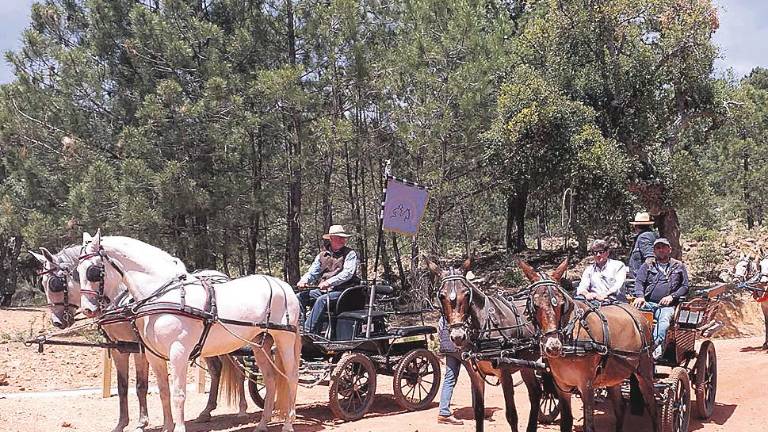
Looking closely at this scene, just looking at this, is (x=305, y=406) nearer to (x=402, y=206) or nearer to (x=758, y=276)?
(x=402, y=206)

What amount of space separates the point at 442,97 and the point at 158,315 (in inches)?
429

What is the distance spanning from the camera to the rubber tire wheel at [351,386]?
359 inches

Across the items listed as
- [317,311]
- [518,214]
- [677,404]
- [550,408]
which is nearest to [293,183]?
[317,311]

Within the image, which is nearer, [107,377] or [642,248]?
[642,248]

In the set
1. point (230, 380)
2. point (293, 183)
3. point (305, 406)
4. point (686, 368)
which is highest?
point (293, 183)

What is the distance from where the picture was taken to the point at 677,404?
302 inches

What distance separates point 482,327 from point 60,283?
14.6 ft

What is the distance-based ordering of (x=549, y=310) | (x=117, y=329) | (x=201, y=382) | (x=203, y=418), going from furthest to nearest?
1. (x=201, y=382)
2. (x=203, y=418)
3. (x=117, y=329)
4. (x=549, y=310)

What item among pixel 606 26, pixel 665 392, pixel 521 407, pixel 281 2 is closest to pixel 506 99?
pixel 606 26

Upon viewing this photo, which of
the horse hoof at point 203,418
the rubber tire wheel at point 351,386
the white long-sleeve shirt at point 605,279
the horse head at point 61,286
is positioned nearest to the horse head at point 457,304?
the white long-sleeve shirt at point 605,279

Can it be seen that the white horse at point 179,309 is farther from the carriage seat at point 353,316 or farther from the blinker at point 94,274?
the carriage seat at point 353,316

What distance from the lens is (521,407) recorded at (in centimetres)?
988

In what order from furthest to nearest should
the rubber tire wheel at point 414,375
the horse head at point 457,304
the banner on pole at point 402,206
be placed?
1. the banner on pole at point 402,206
2. the rubber tire wheel at point 414,375
3. the horse head at point 457,304

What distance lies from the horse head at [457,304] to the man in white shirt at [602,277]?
197 centimetres
